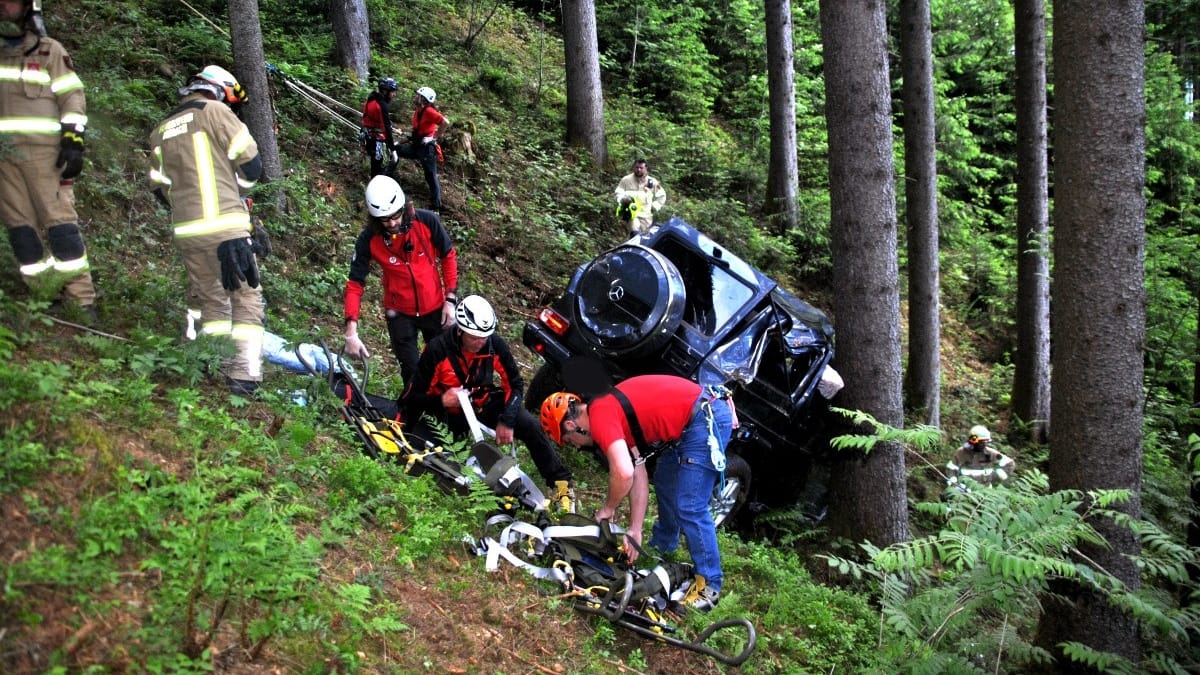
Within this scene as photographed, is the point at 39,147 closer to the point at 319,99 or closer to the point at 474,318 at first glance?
the point at 474,318

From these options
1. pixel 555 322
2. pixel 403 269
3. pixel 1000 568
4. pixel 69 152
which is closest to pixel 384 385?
pixel 403 269

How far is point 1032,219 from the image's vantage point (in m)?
12.9

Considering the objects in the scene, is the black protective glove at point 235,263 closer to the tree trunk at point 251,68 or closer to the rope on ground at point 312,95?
the tree trunk at point 251,68

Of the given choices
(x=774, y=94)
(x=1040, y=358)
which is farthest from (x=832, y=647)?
(x=774, y=94)

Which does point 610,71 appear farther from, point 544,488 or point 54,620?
point 54,620

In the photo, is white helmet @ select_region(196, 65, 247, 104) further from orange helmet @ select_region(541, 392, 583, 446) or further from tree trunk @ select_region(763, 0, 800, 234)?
tree trunk @ select_region(763, 0, 800, 234)

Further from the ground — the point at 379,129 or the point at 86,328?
the point at 379,129

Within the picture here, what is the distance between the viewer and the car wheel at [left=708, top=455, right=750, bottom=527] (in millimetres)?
7117

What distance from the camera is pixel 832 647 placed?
5855 mm

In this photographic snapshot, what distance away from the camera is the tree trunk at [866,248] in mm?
7359

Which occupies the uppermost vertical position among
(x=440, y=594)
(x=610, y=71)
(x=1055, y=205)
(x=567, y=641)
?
(x=610, y=71)

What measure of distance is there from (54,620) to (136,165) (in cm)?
655

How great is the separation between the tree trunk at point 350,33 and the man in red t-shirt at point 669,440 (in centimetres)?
942

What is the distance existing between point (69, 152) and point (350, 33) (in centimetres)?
845
